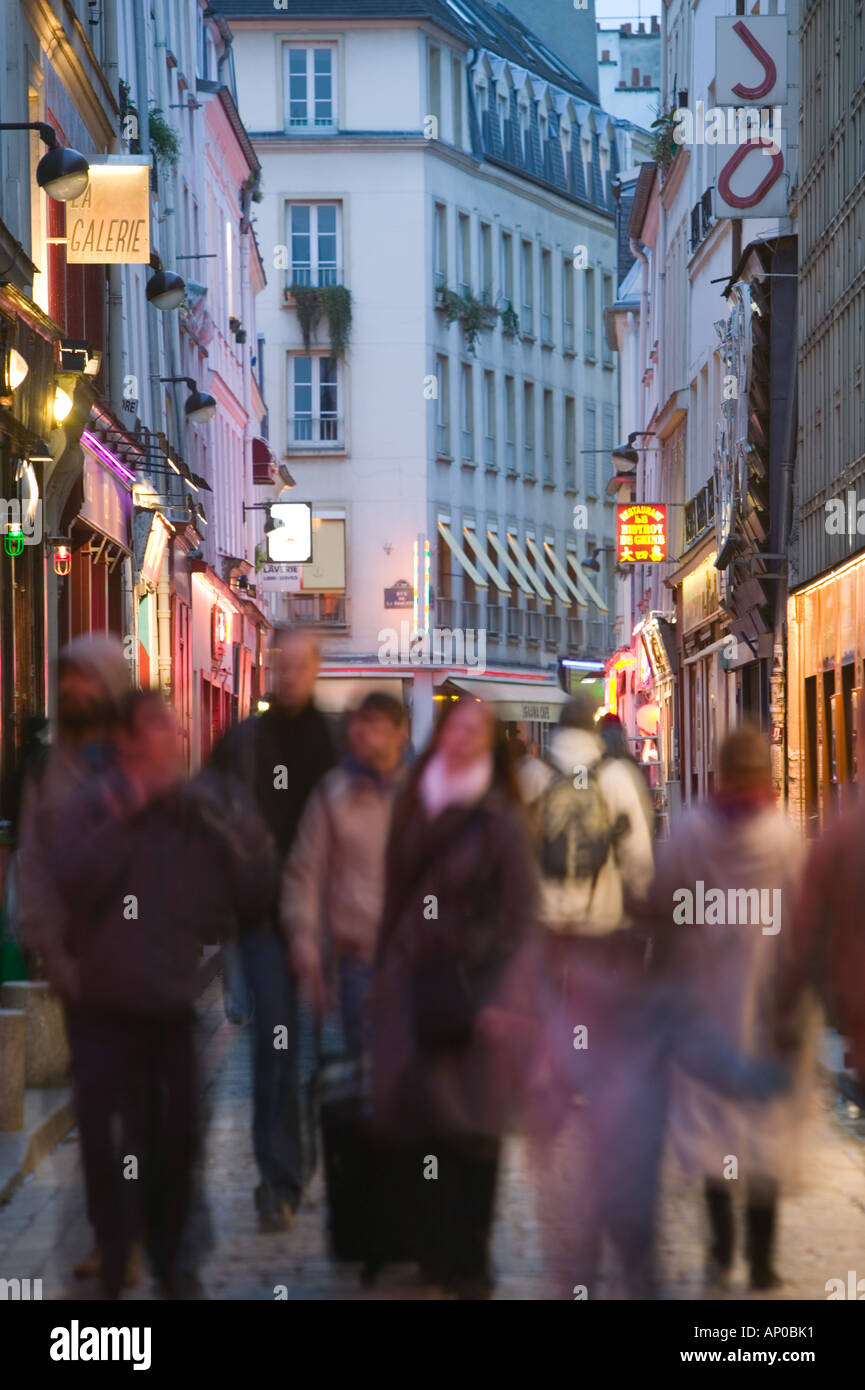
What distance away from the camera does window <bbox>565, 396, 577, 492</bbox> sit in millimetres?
73438

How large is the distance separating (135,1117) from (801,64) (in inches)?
998

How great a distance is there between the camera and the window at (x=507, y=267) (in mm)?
68375

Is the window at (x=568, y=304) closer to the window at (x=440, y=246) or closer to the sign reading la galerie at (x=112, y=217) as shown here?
the window at (x=440, y=246)

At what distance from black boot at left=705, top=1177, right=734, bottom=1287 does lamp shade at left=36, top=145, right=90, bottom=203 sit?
11.6 m

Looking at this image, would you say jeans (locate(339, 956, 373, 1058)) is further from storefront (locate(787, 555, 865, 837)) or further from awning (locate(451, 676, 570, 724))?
awning (locate(451, 676, 570, 724))

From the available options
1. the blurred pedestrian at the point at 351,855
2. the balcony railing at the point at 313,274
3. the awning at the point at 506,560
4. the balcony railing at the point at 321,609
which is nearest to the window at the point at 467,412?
the awning at the point at 506,560

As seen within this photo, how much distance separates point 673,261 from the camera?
46.5 m

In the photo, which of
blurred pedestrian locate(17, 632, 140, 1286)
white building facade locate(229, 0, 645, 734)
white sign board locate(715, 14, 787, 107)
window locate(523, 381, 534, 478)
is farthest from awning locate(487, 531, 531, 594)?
blurred pedestrian locate(17, 632, 140, 1286)

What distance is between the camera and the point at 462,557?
210 feet

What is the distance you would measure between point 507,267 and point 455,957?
62894mm
